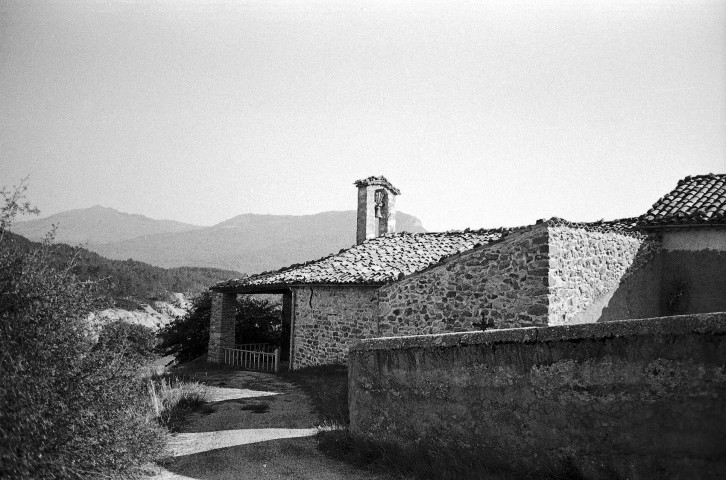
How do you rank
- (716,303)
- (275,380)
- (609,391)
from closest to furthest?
(609,391), (716,303), (275,380)

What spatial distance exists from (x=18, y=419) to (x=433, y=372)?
13.2 feet

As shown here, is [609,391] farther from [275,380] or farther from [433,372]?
[275,380]

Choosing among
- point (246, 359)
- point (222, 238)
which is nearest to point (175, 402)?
point (246, 359)

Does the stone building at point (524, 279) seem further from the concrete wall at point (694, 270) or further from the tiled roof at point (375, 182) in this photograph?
the tiled roof at point (375, 182)

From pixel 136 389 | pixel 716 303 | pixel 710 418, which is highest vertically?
pixel 716 303

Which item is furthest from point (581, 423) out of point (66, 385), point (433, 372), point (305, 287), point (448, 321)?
point (305, 287)

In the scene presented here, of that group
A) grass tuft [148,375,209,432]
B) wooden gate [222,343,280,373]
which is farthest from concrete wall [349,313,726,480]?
wooden gate [222,343,280,373]

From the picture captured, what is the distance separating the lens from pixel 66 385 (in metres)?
5.11

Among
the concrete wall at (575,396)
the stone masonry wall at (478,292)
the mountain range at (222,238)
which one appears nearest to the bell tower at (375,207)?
the stone masonry wall at (478,292)

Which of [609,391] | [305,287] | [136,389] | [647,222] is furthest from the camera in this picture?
[305,287]

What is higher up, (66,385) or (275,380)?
(66,385)

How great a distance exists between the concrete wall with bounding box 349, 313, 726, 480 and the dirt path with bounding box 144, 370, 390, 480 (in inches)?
44.9

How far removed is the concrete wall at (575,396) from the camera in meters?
3.87

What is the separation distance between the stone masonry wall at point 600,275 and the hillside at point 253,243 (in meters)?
55.7
